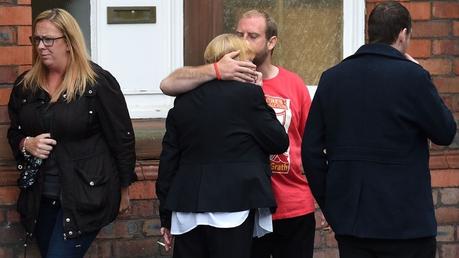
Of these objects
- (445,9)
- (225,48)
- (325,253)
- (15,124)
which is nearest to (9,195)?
(15,124)

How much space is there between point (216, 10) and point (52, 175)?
170 cm

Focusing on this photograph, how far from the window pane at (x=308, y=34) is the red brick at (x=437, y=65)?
0.54m

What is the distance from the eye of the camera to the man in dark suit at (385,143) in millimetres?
4023

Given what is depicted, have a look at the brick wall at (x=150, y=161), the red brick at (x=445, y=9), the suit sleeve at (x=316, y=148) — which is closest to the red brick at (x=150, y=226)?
the brick wall at (x=150, y=161)

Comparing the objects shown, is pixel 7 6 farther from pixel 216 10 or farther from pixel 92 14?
pixel 216 10

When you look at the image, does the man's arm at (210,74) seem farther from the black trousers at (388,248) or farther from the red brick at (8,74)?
the red brick at (8,74)

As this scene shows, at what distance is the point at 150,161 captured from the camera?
5754 mm

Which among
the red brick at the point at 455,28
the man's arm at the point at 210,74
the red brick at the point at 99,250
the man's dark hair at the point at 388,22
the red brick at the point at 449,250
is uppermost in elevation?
the man's dark hair at the point at 388,22

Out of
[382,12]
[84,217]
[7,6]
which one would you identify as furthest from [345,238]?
[7,6]

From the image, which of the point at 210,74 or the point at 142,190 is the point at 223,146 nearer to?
the point at 210,74

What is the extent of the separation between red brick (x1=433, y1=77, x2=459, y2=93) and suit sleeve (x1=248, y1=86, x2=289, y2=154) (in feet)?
6.13

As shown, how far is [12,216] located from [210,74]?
65.1 inches

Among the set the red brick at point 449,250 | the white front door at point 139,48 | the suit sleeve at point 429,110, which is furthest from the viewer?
the red brick at point 449,250

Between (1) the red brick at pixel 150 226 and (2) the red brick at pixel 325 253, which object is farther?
(2) the red brick at pixel 325 253
